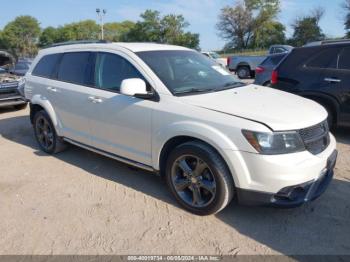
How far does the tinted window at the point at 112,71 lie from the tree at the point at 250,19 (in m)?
81.7

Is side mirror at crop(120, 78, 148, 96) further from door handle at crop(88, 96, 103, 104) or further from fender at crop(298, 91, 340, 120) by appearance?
fender at crop(298, 91, 340, 120)

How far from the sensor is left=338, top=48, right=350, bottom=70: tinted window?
6101 millimetres

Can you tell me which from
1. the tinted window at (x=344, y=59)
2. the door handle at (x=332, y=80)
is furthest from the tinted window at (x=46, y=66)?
the tinted window at (x=344, y=59)

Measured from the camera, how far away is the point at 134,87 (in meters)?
3.98

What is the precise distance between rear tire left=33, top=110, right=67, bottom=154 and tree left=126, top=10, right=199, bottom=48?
80039mm

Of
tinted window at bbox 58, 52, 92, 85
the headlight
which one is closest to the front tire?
the headlight

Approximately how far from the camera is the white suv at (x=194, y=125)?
3367 millimetres

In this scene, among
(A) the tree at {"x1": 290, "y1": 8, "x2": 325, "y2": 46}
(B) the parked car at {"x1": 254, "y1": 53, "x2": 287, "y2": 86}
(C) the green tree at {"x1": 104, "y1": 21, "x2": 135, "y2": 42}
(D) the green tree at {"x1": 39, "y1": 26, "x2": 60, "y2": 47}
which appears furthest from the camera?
(C) the green tree at {"x1": 104, "y1": 21, "x2": 135, "y2": 42}

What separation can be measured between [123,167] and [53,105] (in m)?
1.46

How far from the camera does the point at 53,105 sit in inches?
222

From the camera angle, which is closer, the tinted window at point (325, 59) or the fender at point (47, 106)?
the fender at point (47, 106)

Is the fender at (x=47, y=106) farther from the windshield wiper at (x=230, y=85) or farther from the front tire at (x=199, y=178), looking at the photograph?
the windshield wiper at (x=230, y=85)

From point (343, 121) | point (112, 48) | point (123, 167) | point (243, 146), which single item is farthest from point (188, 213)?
point (343, 121)

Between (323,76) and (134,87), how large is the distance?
147 inches
